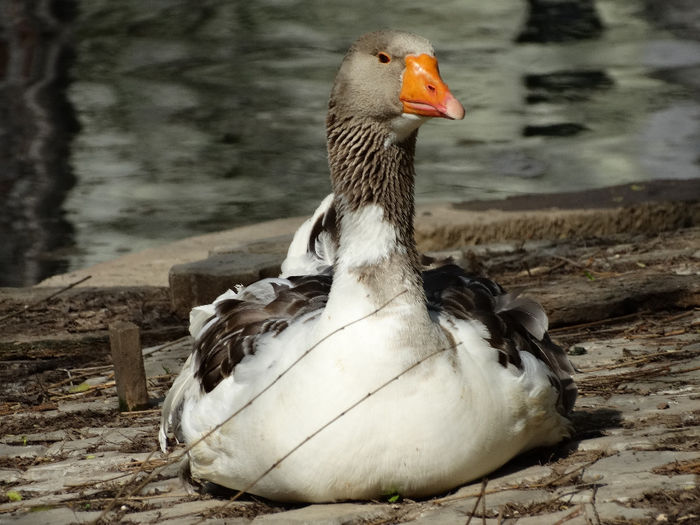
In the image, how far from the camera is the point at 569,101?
57.1ft

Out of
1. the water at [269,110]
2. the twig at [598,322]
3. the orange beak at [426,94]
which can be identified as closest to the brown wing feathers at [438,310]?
the orange beak at [426,94]

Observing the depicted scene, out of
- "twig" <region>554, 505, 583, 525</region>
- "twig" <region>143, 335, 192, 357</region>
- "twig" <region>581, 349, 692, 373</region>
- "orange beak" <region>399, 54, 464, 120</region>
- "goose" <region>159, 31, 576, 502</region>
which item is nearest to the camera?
"twig" <region>554, 505, 583, 525</region>

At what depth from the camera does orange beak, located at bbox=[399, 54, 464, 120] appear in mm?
4367

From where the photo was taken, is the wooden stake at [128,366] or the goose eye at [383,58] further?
the wooden stake at [128,366]

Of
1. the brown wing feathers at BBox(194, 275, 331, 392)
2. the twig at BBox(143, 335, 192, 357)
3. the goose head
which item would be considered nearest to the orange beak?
the goose head

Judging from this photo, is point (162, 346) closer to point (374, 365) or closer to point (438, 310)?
point (438, 310)

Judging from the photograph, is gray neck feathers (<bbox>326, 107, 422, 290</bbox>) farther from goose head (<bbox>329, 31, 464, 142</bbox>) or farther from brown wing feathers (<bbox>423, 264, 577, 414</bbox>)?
A: brown wing feathers (<bbox>423, 264, 577, 414</bbox>)

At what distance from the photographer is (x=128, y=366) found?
580 cm

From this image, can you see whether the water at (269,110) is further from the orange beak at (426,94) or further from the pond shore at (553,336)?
the orange beak at (426,94)

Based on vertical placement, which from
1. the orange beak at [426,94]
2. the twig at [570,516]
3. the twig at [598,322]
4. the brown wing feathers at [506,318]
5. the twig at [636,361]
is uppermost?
the orange beak at [426,94]

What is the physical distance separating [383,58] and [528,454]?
178cm

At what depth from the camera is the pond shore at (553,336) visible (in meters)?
4.24

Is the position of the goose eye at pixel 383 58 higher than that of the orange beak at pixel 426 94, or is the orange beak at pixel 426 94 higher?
the goose eye at pixel 383 58

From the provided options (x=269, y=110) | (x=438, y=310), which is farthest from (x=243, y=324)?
(x=269, y=110)
